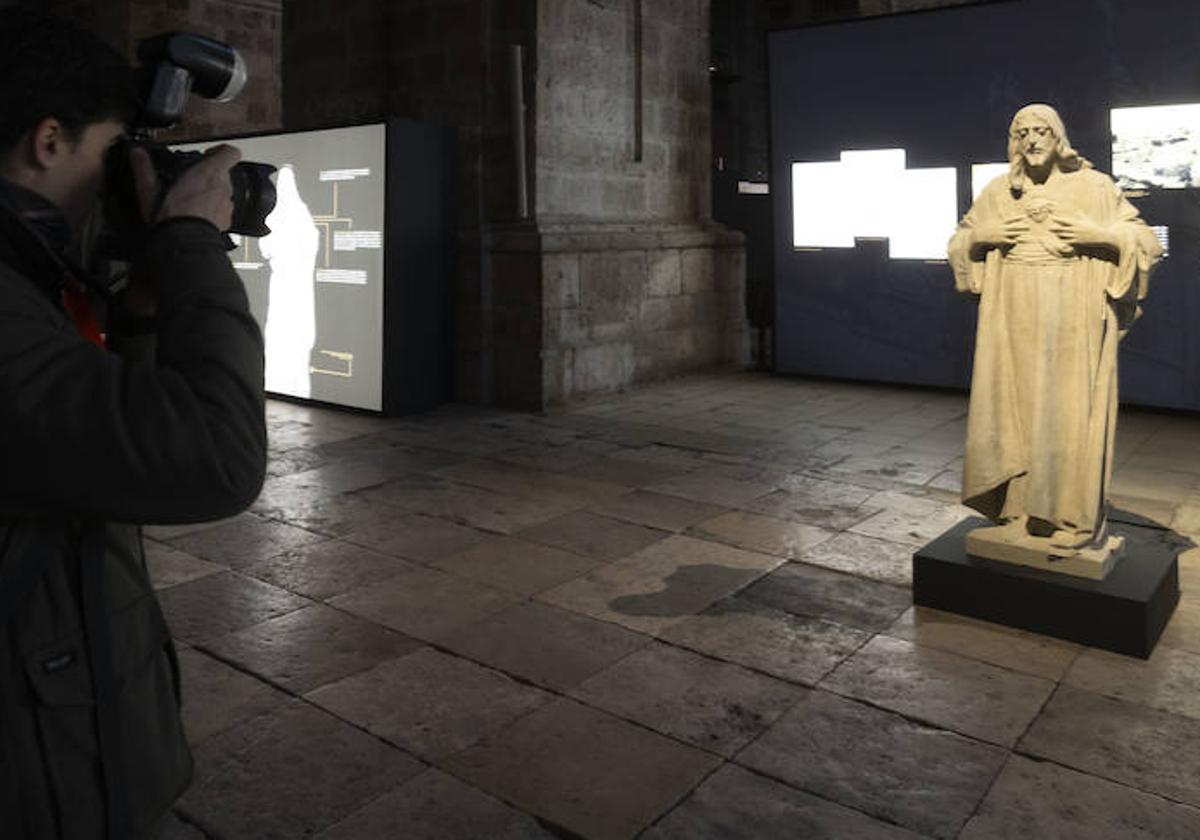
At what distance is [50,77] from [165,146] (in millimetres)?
155

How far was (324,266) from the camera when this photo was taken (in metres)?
8.89

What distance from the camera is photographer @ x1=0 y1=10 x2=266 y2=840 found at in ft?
3.52

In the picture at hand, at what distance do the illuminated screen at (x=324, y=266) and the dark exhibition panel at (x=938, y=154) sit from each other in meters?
4.62

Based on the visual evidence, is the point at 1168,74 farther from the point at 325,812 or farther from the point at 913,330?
the point at 325,812

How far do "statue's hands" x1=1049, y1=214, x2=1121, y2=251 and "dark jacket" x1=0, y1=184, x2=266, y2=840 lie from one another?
11.4 ft

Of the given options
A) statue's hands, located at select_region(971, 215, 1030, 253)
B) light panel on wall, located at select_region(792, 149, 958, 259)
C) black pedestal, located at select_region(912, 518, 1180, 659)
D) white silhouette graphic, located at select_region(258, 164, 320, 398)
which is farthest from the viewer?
light panel on wall, located at select_region(792, 149, 958, 259)

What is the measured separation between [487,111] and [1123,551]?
262 inches

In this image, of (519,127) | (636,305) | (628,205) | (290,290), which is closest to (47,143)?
(519,127)

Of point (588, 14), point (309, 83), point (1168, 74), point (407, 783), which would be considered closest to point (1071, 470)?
point (407, 783)

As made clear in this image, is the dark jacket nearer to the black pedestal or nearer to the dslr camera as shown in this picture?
the dslr camera

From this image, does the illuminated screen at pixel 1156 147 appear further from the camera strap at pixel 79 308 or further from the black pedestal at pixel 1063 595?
the camera strap at pixel 79 308

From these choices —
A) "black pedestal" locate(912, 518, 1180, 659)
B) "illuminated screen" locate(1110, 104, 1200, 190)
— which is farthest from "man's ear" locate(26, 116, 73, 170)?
"illuminated screen" locate(1110, 104, 1200, 190)

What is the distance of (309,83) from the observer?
10.5 meters

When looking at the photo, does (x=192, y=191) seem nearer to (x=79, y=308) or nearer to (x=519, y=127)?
(x=79, y=308)
